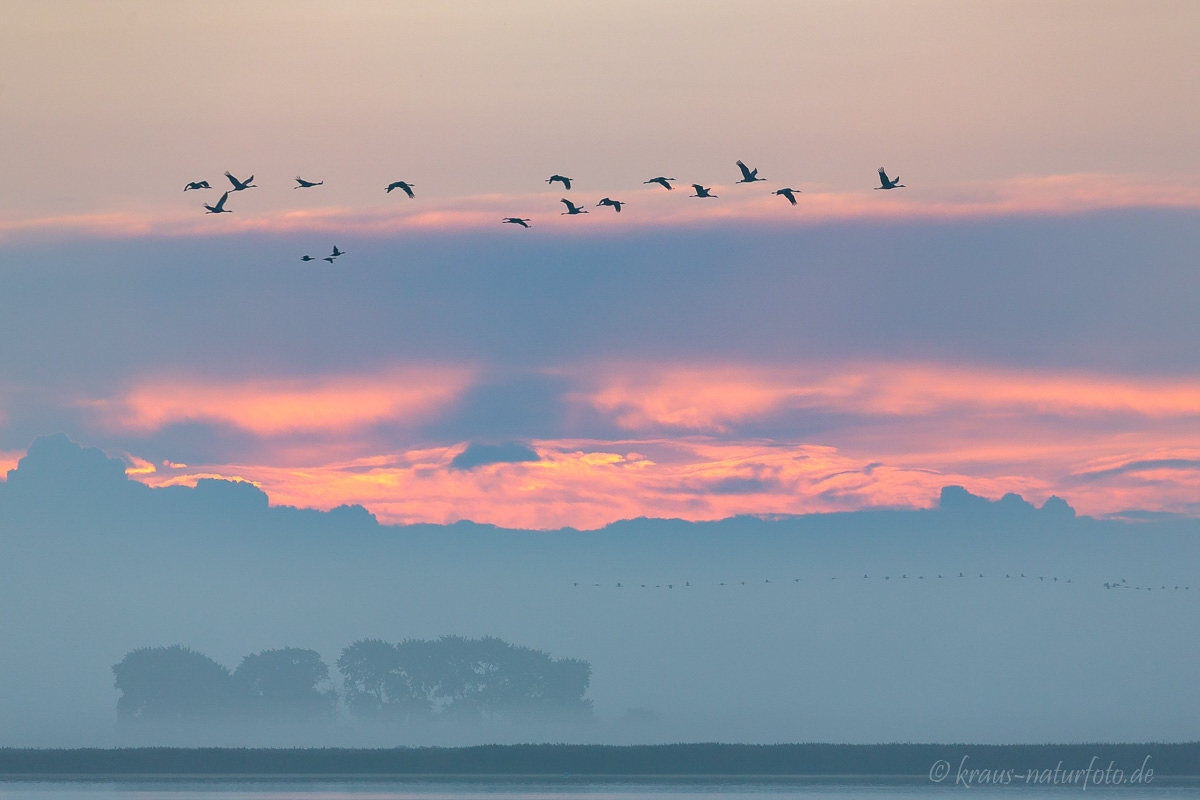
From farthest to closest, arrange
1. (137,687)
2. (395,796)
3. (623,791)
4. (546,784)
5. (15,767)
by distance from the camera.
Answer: (137,687) → (15,767) → (546,784) → (623,791) → (395,796)

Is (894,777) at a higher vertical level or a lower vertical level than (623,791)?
lower

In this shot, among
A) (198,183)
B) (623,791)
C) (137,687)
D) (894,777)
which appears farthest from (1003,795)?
(137,687)

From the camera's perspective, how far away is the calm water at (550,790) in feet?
348

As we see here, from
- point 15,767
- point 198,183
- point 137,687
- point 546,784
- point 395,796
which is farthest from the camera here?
point 137,687

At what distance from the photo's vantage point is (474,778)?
426 ft

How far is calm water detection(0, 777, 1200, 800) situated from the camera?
348ft

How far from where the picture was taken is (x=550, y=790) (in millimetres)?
115500

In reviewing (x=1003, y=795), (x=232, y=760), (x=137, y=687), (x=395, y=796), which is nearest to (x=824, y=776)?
(x=1003, y=795)

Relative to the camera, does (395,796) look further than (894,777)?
No

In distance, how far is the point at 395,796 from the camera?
105938mm

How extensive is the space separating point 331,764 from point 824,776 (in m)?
43.9

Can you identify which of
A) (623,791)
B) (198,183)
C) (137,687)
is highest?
(198,183)

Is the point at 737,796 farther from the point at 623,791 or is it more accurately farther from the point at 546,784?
the point at 546,784

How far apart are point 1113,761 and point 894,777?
1818 cm
